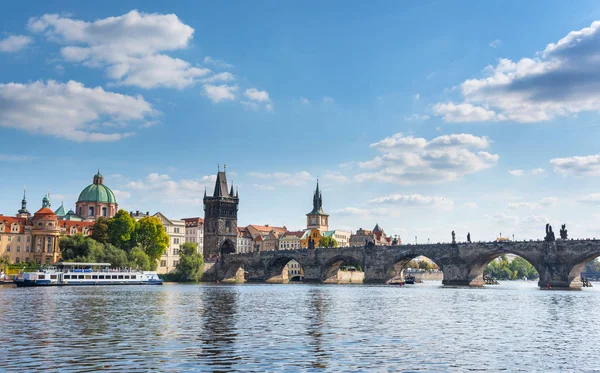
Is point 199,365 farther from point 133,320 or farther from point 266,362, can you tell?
point 133,320

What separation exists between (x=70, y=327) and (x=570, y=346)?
23.5 m

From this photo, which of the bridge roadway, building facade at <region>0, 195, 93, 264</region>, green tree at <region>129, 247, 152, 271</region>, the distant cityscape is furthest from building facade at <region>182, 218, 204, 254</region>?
green tree at <region>129, 247, 152, 271</region>

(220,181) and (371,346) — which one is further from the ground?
(220,181)

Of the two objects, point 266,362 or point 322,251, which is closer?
point 266,362

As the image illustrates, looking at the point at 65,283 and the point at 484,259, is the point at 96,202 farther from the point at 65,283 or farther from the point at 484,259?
the point at 484,259

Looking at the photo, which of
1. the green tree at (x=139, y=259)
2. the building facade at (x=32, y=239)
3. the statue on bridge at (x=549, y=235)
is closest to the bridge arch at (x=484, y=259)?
the statue on bridge at (x=549, y=235)

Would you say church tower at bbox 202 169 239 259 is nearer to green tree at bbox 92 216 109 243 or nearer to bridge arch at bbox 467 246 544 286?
green tree at bbox 92 216 109 243

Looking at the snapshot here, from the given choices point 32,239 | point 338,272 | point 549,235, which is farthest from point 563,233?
point 32,239

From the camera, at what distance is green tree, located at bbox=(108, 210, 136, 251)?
120 m

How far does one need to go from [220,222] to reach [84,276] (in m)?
80.1

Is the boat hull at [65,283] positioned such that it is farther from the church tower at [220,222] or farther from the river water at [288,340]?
the church tower at [220,222]

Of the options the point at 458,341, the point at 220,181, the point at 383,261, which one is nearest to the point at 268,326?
the point at 458,341

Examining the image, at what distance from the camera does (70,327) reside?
3228 cm

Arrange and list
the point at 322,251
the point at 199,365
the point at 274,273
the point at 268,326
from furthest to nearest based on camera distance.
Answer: the point at 274,273 → the point at 322,251 → the point at 268,326 → the point at 199,365
